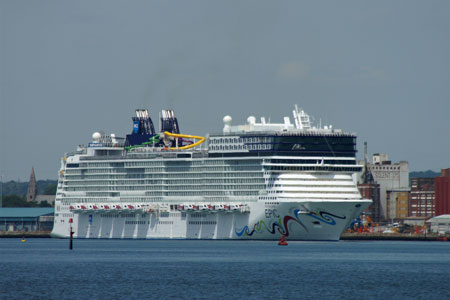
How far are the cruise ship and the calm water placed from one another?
465cm

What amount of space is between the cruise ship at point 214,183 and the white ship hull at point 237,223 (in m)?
0.11

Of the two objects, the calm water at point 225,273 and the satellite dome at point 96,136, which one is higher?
the satellite dome at point 96,136

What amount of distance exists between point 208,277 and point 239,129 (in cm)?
5000

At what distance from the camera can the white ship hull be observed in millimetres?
117625

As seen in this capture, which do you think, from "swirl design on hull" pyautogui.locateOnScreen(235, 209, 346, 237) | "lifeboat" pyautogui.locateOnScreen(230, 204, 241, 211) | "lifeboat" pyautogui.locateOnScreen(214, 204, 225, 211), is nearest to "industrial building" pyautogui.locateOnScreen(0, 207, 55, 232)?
"lifeboat" pyautogui.locateOnScreen(214, 204, 225, 211)

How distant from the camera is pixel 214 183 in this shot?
129375 millimetres

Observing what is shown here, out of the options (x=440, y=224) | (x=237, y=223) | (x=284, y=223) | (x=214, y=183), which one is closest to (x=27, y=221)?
(x=440, y=224)

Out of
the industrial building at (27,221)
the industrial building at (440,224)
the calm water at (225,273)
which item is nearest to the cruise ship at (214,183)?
the calm water at (225,273)

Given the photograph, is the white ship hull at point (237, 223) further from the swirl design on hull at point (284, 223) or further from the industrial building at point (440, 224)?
the industrial building at point (440, 224)

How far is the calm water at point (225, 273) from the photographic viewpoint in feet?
230

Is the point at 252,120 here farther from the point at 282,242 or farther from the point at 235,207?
the point at 282,242

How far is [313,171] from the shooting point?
12050 centimetres

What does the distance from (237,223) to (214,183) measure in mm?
Result: 6553

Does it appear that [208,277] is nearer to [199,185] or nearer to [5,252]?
[5,252]
